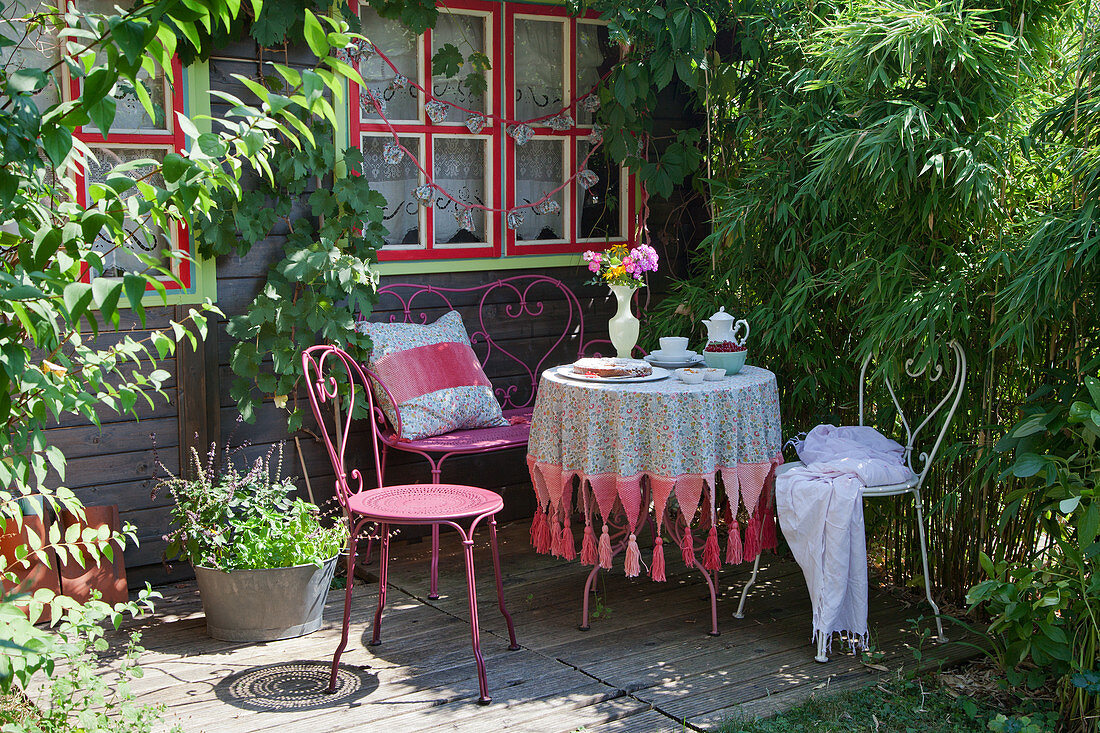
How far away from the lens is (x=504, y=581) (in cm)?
421

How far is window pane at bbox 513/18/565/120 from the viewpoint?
480cm

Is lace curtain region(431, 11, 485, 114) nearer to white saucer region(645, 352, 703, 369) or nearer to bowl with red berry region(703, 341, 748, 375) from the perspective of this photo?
white saucer region(645, 352, 703, 369)

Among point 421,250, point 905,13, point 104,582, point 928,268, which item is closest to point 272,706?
point 104,582

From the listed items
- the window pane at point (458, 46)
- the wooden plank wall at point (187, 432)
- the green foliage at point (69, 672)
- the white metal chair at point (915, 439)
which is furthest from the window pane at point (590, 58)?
the green foliage at point (69, 672)

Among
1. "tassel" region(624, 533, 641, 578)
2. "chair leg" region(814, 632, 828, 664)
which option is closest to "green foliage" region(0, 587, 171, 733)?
"tassel" region(624, 533, 641, 578)

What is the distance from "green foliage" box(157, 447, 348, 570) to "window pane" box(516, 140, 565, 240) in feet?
5.88

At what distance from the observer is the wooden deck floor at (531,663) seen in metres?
3.04

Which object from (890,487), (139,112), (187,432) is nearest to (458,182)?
(139,112)

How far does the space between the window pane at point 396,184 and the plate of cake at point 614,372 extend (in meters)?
1.20

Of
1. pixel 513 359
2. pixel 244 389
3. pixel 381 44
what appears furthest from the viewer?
pixel 513 359

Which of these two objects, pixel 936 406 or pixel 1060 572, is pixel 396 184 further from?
pixel 1060 572

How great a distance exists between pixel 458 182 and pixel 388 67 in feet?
1.89

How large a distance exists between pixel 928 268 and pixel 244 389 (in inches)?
101

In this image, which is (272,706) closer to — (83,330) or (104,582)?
(104,582)
